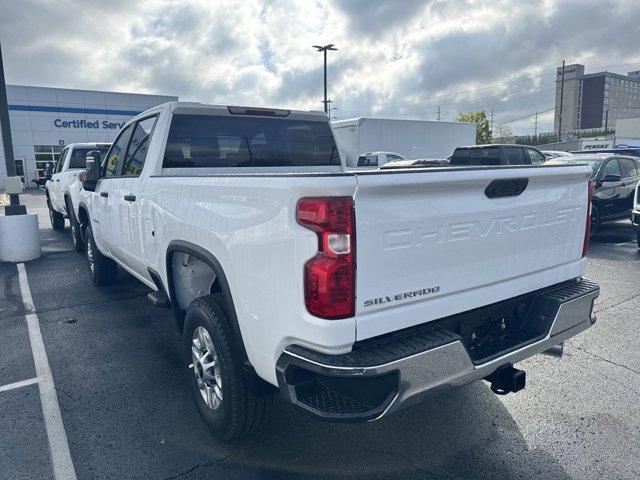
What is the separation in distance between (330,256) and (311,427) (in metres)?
1.65

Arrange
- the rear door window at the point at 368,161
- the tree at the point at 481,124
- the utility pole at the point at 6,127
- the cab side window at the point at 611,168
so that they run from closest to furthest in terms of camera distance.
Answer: the utility pole at the point at 6,127 < the cab side window at the point at 611,168 < the rear door window at the point at 368,161 < the tree at the point at 481,124

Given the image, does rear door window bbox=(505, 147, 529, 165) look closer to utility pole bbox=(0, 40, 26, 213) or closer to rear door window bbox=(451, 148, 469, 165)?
rear door window bbox=(451, 148, 469, 165)

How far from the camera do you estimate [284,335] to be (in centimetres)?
222

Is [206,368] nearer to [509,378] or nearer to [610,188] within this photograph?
[509,378]

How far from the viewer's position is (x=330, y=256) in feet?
6.70

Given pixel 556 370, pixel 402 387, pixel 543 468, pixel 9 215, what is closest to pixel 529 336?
pixel 543 468

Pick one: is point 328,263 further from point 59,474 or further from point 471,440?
point 59,474

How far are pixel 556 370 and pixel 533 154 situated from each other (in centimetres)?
1303

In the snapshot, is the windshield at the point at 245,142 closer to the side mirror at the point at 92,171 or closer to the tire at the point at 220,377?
the tire at the point at 220,377

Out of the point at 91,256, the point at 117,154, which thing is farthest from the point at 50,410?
the point at 91,256

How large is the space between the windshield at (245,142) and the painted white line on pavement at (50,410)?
1.98m

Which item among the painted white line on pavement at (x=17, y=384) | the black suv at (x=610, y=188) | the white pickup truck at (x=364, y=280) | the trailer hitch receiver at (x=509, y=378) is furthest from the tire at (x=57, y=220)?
the trailer hitch receiver at (x=509, y=378)

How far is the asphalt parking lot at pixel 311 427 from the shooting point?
2.76m

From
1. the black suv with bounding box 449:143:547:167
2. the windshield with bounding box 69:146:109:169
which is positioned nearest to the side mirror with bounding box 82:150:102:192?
the windshield with bounding box 69:146:109:169
